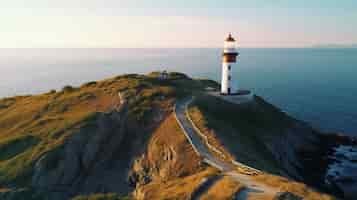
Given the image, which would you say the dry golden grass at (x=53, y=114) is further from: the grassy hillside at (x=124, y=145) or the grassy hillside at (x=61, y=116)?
the grassy hillside at (x=124, y=145)

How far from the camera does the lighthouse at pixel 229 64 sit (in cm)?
5247

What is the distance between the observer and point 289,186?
79.9 ft

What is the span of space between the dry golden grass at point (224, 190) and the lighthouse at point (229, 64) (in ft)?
95.4

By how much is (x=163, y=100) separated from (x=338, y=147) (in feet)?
105

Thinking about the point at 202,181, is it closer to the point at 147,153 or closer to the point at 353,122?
the point at 147,153

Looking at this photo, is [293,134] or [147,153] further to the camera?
[293,134]

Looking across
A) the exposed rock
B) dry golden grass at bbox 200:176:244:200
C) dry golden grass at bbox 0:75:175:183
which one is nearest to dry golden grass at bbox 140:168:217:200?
dry golden grass at bbox 200:176:244:200

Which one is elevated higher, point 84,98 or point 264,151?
point 84,98

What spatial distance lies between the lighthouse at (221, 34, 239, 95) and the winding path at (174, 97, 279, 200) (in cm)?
882

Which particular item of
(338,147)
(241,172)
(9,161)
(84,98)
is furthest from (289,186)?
(84,98)

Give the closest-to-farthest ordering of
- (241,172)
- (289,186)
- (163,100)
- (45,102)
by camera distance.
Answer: (289,186), (241,172), (163,100), (45,102)

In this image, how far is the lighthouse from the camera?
2066 inches

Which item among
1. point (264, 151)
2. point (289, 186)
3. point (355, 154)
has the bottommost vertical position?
point (355, 154)

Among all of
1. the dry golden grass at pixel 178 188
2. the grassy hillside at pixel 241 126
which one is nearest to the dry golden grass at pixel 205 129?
the grassy hillside at pixel 241 126
